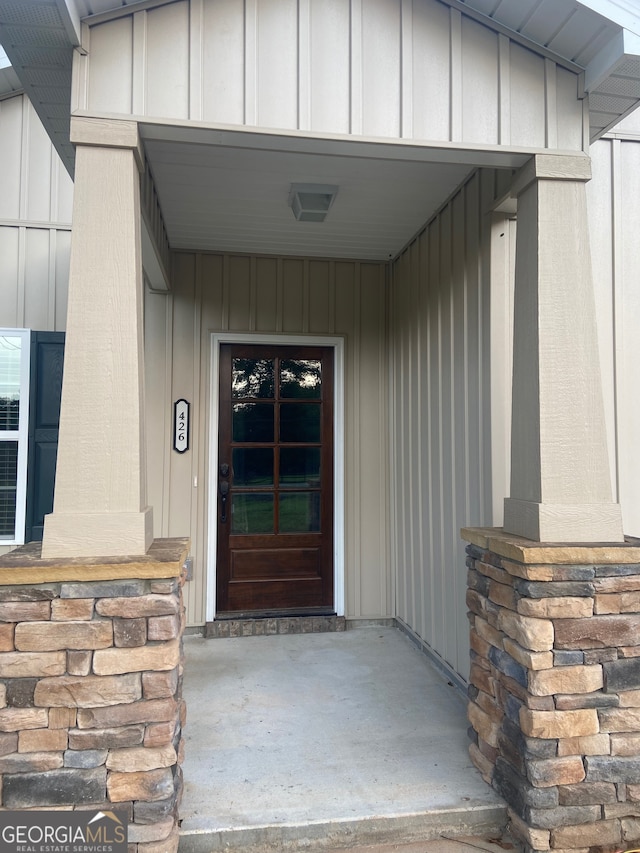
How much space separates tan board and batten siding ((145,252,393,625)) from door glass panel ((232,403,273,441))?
8.8 inches

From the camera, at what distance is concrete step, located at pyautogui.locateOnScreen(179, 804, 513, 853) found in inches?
76.9

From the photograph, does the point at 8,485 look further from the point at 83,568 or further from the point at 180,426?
the point at 83,568

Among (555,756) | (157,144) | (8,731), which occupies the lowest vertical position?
(555,756)

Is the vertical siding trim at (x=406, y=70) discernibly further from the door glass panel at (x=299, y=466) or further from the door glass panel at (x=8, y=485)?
the door glass panel at (x=8, y=485)

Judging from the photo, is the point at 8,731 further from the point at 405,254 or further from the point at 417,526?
the point at 405,254

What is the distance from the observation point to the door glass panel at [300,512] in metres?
4.19

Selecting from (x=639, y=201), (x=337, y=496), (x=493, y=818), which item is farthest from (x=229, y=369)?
(x=493, y=818)

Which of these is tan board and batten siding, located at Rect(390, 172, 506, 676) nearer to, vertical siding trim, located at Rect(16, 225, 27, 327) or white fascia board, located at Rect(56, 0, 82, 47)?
white fascia board, located at Rect(56, 0, 82, 47)

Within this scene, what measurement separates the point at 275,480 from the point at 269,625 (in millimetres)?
988

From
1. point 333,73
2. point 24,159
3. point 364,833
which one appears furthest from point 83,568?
point 24,159

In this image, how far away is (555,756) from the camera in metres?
1.96

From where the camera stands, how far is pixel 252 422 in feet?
13.8

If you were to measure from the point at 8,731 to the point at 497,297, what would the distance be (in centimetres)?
256

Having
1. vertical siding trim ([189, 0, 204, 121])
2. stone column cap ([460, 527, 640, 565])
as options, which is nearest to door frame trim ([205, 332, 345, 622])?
vertical siding trim ([189, 0, 204, 121])
